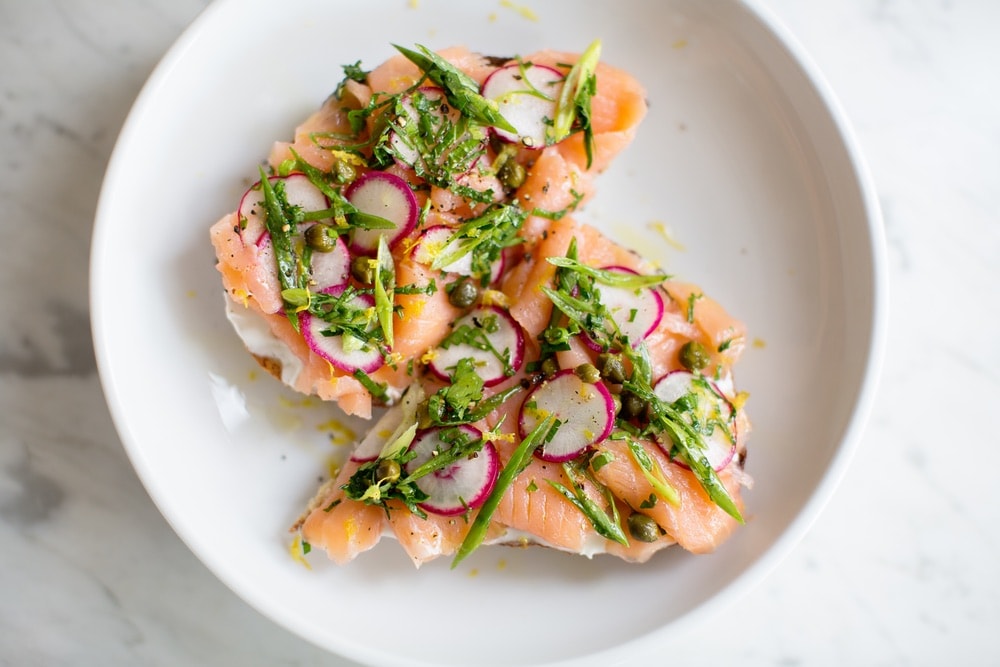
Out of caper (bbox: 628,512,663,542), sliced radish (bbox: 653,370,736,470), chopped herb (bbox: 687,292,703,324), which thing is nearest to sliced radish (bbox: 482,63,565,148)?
chopped herb (bbox: 687,292,703,324)

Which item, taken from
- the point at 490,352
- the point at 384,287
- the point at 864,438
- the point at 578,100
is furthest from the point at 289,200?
the point at 864,438

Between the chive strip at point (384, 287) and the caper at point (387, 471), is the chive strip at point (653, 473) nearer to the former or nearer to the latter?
the caper at point (387, 471)

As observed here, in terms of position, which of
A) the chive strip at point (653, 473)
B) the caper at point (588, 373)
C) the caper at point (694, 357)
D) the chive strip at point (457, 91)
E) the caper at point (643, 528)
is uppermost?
the chive strip at point (457, 91)

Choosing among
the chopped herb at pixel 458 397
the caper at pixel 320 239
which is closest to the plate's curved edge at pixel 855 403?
the chopped herb at pixel 458 397

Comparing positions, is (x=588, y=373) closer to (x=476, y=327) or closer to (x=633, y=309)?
(x=633, y=309)

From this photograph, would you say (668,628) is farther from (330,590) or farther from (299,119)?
(299,119)

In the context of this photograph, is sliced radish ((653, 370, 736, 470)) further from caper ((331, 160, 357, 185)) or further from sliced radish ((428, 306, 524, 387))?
caper ((331, 160, 357, 185))

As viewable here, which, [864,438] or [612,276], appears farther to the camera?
[864,438]
